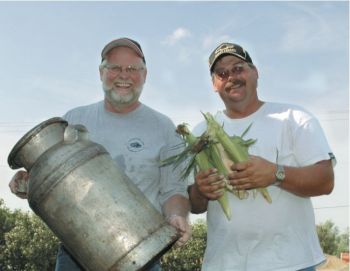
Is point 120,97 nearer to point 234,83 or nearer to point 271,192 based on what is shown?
point 234,83

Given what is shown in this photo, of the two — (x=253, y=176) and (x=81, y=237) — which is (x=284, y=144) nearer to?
(x=253, y=176)

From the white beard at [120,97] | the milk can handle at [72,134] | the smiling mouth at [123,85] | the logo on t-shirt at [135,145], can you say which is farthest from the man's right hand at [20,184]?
the smiling mouth at [123,85]

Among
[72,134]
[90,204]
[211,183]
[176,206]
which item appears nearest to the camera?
[90,204]

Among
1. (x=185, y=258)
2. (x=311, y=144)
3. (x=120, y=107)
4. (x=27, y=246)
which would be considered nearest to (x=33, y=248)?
(x=27, y=246)

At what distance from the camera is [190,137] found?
163 inches

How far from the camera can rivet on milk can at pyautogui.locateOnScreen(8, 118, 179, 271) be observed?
3.17 metres

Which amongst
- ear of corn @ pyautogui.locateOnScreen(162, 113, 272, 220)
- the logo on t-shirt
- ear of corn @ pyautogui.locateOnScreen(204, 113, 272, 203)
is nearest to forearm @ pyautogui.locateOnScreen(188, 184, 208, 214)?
ear of corn @ pyautogui.locateOnScreen(162, 113, 272, 220)

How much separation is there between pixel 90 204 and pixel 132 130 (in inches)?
58.3

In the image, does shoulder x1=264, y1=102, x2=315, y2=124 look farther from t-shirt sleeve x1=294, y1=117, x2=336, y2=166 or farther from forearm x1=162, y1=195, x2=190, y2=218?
forearm x1=162, y1=195, x2=190, y2=218

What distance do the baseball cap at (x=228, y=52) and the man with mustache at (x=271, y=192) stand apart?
28 centimetres

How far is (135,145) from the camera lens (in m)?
4.52

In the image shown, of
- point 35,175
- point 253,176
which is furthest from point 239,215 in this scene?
point 35,175

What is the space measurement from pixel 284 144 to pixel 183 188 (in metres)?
1.00

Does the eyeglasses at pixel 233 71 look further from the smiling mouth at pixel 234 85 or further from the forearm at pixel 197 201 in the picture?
the forearm at pixel 197 201
